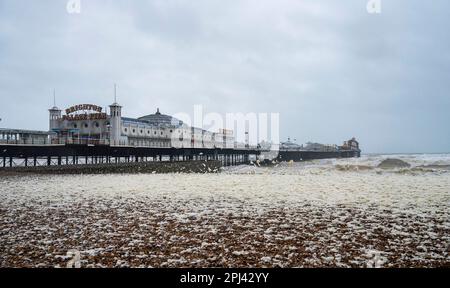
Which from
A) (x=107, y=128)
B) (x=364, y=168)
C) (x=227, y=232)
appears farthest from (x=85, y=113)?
(x=227, y=232)

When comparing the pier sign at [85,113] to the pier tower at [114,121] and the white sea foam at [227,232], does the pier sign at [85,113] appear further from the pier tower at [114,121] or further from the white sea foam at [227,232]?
the white sea foam at [227,232]

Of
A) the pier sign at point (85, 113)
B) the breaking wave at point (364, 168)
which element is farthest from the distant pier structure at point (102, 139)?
the breaking wave at point (364, 168)

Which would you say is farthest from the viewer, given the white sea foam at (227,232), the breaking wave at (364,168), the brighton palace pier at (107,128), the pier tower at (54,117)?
the pier tower at (54,117)

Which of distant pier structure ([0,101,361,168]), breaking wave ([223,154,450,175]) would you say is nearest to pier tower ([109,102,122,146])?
Answer: distant pier structure ([0,101,361,168])

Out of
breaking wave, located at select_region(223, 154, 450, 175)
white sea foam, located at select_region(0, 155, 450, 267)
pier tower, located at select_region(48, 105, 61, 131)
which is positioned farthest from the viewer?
pier tower, located at select_region(48, 105, 61, 131)

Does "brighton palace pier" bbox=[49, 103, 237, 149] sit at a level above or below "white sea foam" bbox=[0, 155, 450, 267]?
above

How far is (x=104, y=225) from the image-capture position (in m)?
9.38

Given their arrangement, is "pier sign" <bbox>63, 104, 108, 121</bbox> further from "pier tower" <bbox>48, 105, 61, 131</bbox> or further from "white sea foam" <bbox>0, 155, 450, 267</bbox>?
"white sea foam" <bbox>0, 155, 450, 267</bbox>

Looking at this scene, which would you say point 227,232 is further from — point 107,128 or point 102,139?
point 107,128

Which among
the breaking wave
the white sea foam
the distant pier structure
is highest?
the distant pier structure

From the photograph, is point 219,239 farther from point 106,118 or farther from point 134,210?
point 106,118
